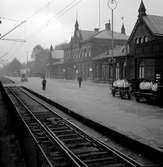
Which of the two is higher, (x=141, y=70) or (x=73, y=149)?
(x=141, y=70)

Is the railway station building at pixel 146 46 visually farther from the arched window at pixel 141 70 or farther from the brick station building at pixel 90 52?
A: the brick station building at pixel 90 52

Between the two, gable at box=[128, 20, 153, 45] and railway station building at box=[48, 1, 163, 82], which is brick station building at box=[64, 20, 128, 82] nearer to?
railway station building at box=[48, 1, 163, 82]

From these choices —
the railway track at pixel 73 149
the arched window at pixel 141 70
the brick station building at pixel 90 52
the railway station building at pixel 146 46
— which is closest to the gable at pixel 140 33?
the railway station building at pixel 146 46

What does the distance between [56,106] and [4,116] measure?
16.9 ft

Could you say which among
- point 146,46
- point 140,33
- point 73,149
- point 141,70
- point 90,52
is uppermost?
point 140,33

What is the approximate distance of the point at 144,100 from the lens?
1998 cm

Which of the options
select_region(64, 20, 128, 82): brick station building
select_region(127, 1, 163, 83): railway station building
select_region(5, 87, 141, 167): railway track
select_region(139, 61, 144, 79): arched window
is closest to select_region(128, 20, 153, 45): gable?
select_region(127, 1, 163, 83): railway station building

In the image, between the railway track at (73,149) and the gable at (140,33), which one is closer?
the railway track at (73,149)

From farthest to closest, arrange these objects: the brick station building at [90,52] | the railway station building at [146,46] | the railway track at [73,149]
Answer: the brick station building at [90,52]
the railway station building at [146,46]
the railway track at [73,149]

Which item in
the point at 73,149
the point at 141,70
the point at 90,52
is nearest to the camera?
the point at 73,149

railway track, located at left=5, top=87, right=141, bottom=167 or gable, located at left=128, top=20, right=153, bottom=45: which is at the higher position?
gable, located at left=128, top=20, right=153, bottom=45

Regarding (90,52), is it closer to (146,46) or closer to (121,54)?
(121,54)

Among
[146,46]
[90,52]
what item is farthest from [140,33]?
[90,52]

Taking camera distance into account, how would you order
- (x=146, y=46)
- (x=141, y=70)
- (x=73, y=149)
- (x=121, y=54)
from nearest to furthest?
1. (x=73, y=149)
2. (x=146, y=46)
3. (x=141, y=70)
4. (x=121, y=54)
